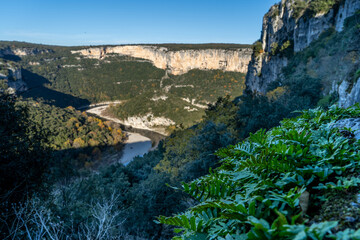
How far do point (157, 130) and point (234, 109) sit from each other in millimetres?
52161

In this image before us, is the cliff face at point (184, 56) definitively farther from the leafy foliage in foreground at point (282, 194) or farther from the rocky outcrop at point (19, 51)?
the leafy foliage in foreground at point (282, 194)

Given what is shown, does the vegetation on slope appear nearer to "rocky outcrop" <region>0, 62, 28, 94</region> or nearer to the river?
the river

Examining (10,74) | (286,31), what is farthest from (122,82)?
(286,31)

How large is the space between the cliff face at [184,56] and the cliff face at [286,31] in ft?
122

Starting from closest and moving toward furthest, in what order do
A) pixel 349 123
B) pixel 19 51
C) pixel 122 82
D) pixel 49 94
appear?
pixel 349 123 < pixel 49 94 < pixel 19 51 < pixel 122 82

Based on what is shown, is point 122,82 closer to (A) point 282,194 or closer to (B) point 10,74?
(B) point 10,74

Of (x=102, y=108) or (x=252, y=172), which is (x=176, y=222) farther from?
(x=102, y=108)

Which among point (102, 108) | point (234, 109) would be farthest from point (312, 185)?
point (102, 108)

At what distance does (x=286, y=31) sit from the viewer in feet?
96.4

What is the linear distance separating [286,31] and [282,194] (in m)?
34.9

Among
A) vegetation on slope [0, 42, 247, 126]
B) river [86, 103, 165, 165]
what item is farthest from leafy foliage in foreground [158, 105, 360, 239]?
vegetation on slope [0, 42, 247, 126]

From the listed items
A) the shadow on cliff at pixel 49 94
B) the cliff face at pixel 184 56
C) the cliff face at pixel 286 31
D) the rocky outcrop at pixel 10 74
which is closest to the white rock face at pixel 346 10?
the cliff face at pixel 286 31

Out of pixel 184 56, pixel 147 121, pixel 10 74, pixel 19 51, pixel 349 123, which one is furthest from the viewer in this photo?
pixel 19 51

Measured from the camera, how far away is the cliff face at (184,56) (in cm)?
7545
